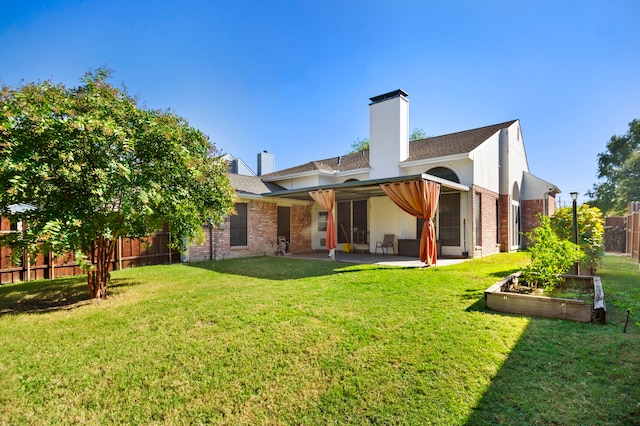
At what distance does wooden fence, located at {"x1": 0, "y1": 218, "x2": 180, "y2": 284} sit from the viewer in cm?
736

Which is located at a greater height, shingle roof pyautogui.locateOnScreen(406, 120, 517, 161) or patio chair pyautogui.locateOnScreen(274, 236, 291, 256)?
shingle roof pyautogui.locateOnScreen(406, 120, 517, 161)

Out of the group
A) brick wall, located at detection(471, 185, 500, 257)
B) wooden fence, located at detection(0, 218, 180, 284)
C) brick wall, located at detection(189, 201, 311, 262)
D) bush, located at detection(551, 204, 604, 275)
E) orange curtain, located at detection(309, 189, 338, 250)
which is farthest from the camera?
brick wall, located at detection(189, 201, 311, 262)

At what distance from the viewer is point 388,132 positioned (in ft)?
43.2

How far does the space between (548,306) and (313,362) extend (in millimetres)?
3544

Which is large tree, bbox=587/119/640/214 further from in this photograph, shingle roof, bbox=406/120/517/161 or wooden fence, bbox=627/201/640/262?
shingle roof, bbox=406/120/517/161

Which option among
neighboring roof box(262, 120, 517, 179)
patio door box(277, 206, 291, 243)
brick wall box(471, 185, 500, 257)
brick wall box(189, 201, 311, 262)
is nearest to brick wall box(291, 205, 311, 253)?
brick wall box(189, 201, 311, 262)

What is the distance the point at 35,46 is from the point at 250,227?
7998 millimetres

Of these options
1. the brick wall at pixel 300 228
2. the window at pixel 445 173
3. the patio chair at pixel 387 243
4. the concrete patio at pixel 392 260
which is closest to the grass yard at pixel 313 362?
the concrete patio at pixel 392 260

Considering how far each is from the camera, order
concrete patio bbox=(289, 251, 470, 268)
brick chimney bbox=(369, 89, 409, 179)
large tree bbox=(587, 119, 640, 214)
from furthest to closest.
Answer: large tree bbox=(587, 119, 640, 214), brick chimney bbox=(369, 89, 409, 179), concrete patio bbox=(289, 251, 470, 268)

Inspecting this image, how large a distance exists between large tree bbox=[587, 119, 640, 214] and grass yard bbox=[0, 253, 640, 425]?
90.2ft

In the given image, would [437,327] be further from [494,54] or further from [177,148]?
[494,54]

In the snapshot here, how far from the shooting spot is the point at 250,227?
41.3 ft

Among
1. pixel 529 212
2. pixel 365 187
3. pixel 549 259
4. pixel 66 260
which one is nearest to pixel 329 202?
pixel 365 187

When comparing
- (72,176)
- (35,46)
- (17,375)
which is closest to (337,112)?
(35,46)
